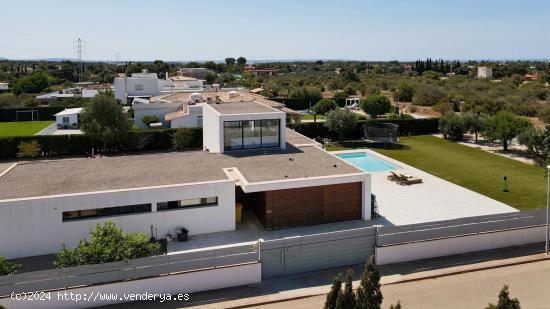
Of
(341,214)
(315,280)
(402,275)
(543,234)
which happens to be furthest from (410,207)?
(315,280)

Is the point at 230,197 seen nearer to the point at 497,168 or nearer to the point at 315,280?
the point at 315,280

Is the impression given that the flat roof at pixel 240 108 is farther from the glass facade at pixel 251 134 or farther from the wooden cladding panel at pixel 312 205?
the wooden cladding panel at pixel 312 205

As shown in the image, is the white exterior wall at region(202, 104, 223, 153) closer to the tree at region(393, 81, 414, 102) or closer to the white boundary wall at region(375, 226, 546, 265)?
the white boundary wall at region(375, 226, 546, 265)

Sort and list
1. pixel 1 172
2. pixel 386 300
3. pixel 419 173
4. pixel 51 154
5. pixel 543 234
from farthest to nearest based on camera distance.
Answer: pixel 51 154 < pixel 419 173 < pixel 1 172 < pixel 543 234 < pixel 386 300

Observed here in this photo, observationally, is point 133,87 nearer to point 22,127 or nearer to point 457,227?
point 22,127

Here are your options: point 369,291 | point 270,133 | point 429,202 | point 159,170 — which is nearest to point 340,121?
point 270,133

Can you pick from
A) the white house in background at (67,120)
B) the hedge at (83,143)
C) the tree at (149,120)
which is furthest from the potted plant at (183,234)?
the white house in background at (67,120)

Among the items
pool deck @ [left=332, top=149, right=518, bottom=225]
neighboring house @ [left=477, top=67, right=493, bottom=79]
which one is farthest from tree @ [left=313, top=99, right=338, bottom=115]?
neighboring house @ [left=477, top=67, right=493, bottom=79]
